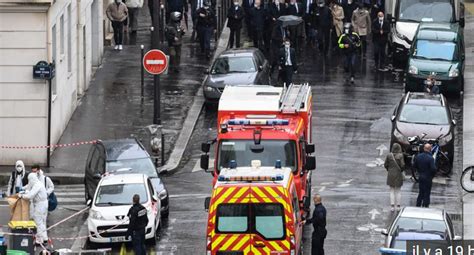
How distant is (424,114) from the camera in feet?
132

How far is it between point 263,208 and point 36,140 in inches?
480

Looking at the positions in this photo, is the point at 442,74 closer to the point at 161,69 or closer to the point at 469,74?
the point at 469,74

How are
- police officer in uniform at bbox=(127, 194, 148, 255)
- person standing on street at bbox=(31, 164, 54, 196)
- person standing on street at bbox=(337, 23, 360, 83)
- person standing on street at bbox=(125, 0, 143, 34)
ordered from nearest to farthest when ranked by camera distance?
police officer in uniform at bbox=(127, 194, 148, 255), person standing on street at bbox=(31, 164, 54, 196), person standing on street at bbox=(337, 23, 360, 83), person standing on street at bbox=(125, 0, 143, 34)

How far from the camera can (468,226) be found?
3481 centimetres

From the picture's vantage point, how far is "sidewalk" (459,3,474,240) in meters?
35.3

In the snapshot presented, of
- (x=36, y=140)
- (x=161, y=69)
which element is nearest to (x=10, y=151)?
(x=36, y=140)

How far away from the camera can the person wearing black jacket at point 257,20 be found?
5272cm

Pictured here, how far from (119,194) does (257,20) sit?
19.7 meters

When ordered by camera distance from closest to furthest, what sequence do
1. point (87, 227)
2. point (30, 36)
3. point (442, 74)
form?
1. point (87, 227)
2. point (30, 36)
3. point (442, 74)

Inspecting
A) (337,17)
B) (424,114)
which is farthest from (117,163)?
(337,17)

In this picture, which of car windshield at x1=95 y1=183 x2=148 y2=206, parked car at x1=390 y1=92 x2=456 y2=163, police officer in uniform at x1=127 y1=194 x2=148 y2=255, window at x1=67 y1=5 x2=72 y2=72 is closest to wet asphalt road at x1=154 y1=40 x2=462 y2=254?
parked car at x1=390 y1=92 x2=456 y2=163

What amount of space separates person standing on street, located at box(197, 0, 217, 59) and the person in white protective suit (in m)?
19.8

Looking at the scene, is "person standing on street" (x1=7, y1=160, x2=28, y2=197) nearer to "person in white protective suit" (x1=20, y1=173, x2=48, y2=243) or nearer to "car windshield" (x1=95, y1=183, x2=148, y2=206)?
"person in white protective suit" (x1=20, y1=173, x2=48, y2=243)

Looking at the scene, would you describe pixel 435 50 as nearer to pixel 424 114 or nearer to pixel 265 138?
pixel 424 114
